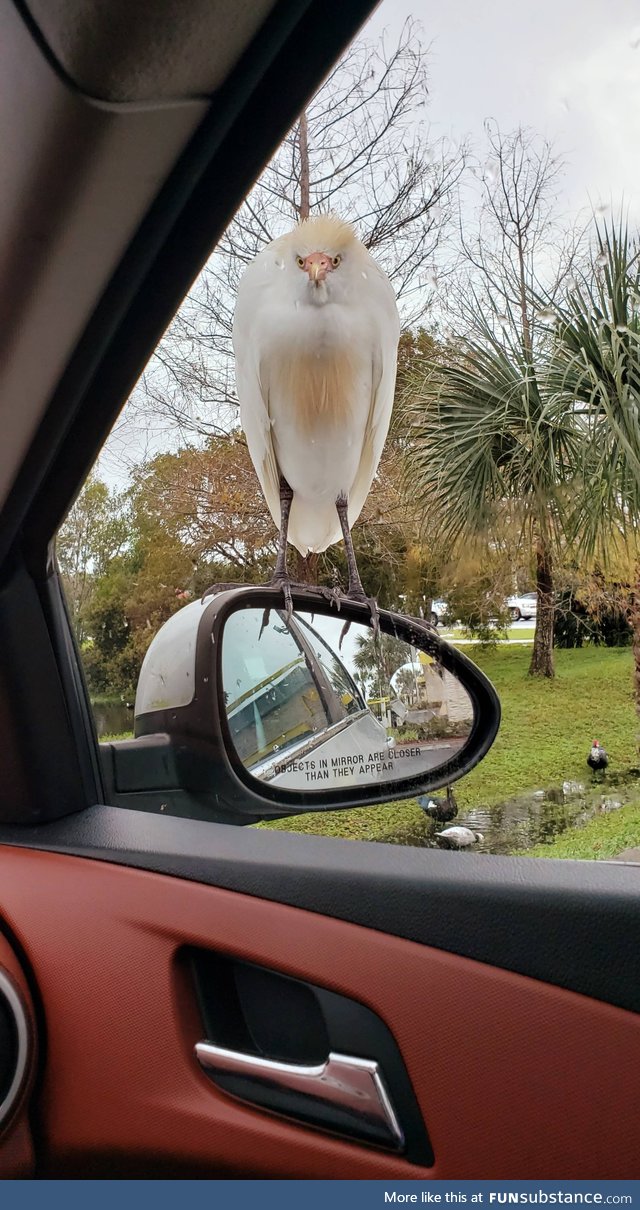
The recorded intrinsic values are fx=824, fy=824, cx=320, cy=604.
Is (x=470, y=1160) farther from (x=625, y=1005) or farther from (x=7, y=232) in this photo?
(x=7, y=232)

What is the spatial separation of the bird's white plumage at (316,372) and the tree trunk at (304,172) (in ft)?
0.12

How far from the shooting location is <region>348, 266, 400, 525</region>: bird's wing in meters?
1.42

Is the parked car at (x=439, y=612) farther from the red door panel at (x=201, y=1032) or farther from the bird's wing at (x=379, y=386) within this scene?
the red door panel at (x=201, y=1032)

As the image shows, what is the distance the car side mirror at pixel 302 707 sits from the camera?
54.8 inches

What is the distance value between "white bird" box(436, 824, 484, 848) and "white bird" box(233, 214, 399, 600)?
0.44m

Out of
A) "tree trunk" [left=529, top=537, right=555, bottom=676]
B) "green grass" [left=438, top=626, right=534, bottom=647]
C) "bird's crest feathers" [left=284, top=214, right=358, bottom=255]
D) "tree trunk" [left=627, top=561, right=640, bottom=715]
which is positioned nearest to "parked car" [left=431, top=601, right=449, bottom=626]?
"green grass" [left=438, top=626, right=534, bottom=647]

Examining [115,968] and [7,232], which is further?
[115,968]

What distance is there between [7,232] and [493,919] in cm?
123

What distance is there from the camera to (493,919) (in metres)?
1.24

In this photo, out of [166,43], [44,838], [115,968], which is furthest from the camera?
[44,838]

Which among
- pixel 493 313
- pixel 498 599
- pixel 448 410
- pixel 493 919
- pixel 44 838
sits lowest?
pixel 493 919

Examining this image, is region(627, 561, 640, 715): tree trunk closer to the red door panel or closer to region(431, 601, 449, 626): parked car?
region(431, 601, 449, 626): parked car

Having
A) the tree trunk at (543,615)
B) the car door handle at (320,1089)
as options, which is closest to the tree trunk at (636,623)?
the tree trunk at (543,615)

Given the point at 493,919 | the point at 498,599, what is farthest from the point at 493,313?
the point at 493,919
